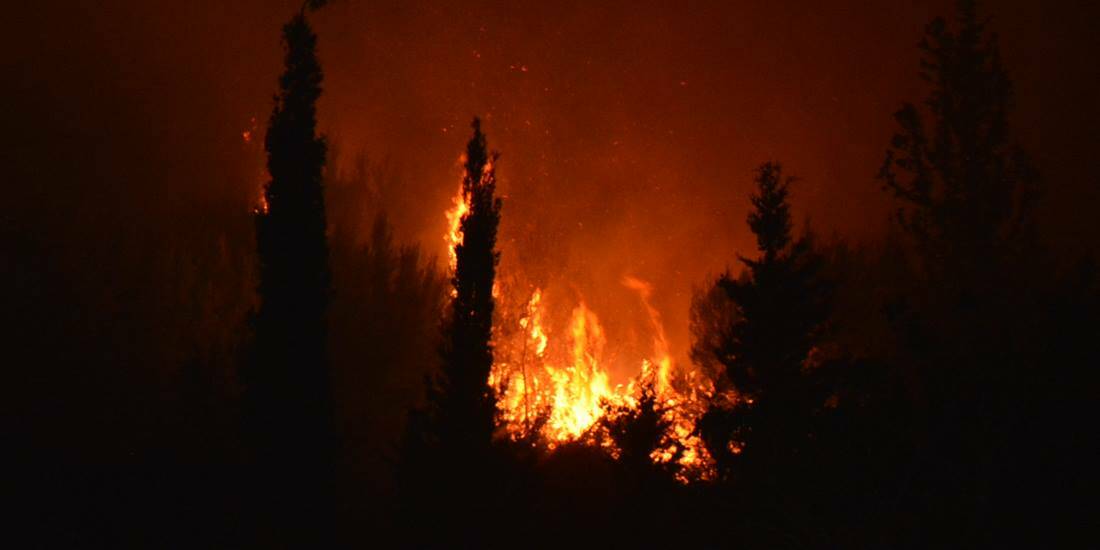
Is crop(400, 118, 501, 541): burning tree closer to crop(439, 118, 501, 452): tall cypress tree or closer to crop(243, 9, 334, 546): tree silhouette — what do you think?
crop(439, 118, 501, 452): tall cypress tree

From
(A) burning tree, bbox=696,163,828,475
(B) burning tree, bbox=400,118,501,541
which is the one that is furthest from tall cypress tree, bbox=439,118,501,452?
(A) burning tree, bbox=696,163,828,475

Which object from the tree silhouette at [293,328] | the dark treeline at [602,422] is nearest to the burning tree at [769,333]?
the dark treeline at [602,422]

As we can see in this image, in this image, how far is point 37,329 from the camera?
2233cm

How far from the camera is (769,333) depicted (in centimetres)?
1931

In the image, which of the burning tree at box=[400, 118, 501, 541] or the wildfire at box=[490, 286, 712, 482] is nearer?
the burning tree at box=[400, 118, 501, 541]

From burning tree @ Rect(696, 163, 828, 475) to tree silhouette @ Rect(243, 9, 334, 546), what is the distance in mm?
9791

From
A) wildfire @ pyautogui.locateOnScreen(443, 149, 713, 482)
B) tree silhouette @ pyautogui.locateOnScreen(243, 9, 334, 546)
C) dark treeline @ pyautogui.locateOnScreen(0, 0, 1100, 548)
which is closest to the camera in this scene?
dark treeline @ pyautogui.locateOnScreen(0, 0, 1100, 548)

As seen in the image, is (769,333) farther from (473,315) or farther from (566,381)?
(566,381)

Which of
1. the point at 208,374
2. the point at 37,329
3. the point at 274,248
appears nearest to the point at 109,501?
the point at 208,374

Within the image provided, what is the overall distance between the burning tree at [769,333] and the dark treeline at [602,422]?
7 centimetres

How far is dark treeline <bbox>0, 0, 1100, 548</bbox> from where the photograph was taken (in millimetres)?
7004

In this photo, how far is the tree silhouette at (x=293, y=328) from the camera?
16172mm

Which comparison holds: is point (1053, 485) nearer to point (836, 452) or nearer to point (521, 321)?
point (836, 452)

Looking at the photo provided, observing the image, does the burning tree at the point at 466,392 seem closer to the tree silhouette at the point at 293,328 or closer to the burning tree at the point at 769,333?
the tree silhouette at the point at 293,328
